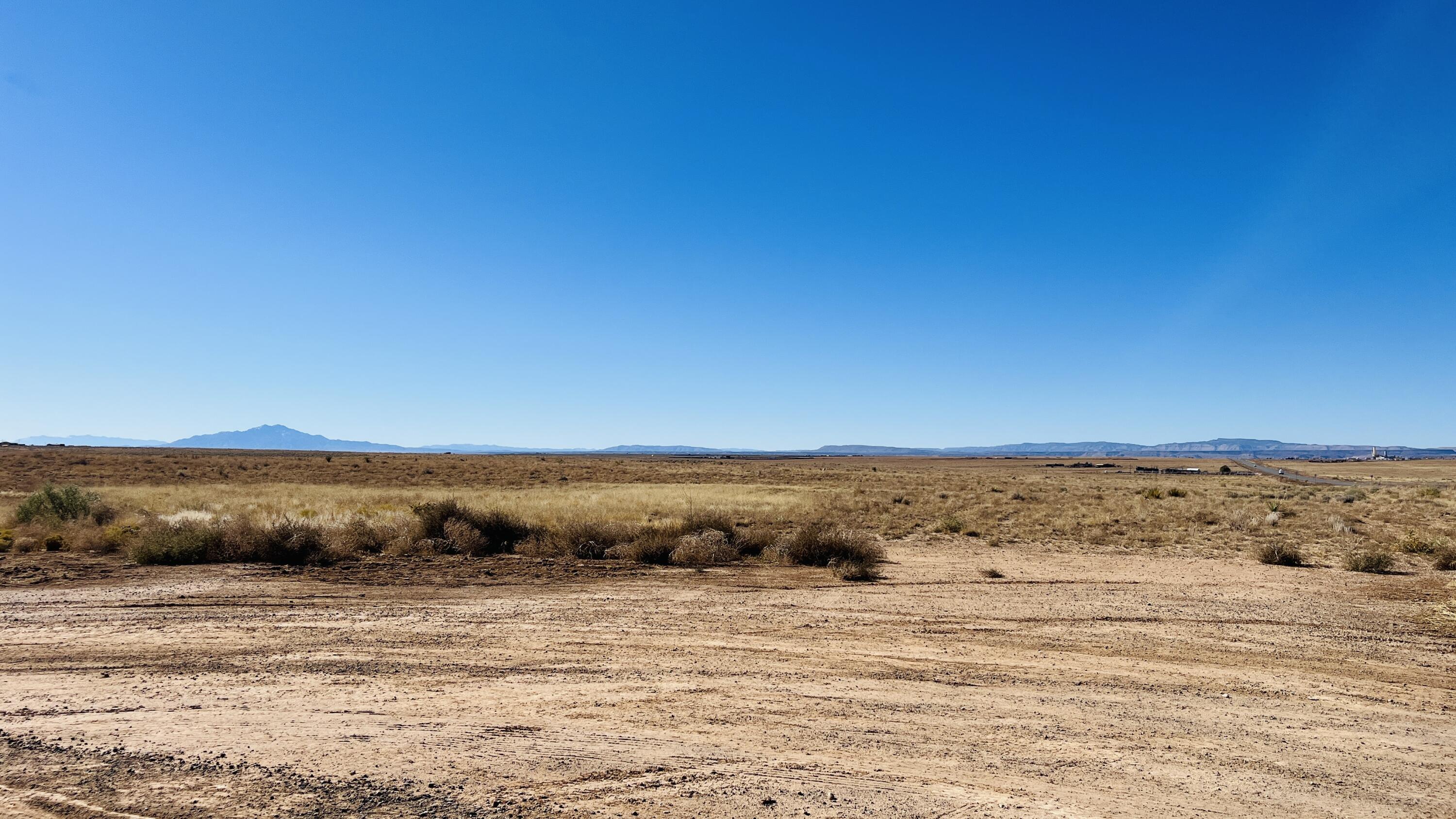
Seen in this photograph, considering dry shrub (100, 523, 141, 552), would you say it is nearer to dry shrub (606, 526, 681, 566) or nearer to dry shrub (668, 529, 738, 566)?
dry shrub (606, 526, 681, 566)

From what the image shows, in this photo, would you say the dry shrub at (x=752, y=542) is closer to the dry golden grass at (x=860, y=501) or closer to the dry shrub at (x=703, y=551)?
the dry shrub at (x=703, y=551)

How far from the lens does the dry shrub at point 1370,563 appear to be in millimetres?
15992

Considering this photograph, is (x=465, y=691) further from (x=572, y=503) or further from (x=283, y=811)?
(x=572, y=503)

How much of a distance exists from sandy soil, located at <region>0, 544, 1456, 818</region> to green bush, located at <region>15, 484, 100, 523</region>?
1105 centimetres

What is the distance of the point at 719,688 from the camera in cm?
747

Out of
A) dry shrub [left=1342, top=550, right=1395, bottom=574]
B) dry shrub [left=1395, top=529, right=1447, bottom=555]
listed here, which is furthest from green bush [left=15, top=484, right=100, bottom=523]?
dry shrub [left=1395, top=529, right=1447, bottom=555]

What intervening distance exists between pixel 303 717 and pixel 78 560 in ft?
45.3

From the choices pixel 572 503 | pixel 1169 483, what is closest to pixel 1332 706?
pixel 572 503

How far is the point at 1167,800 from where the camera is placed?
5148 mm

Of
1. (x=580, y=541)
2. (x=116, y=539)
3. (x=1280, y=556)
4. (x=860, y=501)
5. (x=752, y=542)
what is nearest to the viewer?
(x=116, y=539)

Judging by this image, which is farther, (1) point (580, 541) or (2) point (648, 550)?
(1) point (580, 541)

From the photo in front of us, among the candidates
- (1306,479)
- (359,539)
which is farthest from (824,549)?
(1306,479)

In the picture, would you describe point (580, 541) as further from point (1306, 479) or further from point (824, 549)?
point (1306, 479)

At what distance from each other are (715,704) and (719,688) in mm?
467
